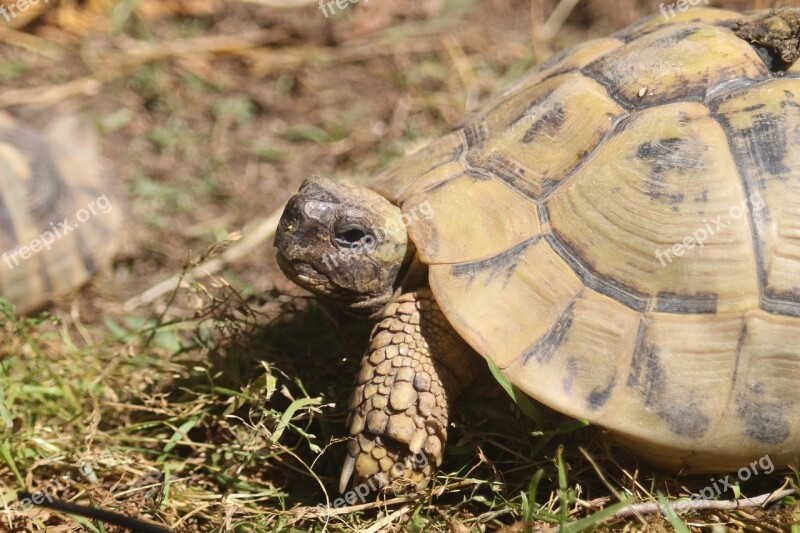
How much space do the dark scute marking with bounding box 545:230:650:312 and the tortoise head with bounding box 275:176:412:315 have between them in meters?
0.53

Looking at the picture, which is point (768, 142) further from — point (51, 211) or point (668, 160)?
point (51, 211)

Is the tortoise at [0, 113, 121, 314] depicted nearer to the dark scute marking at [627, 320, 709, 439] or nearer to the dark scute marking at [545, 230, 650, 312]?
the dark scute marking at [545, 230, 650, 312]

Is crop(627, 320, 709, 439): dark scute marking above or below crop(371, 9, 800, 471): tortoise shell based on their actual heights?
below

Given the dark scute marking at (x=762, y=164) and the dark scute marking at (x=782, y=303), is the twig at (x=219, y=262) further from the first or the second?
the dark scute marking at (x=782, y=303)

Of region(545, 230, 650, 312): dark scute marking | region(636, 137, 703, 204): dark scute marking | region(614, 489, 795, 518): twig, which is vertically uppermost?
region(636, 137, 703, 204): dark scute marking

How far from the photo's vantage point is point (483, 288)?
2242 millimetres

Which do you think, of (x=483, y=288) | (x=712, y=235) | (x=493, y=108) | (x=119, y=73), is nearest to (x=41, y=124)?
(x=119, y=73)

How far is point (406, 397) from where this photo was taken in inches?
89.1

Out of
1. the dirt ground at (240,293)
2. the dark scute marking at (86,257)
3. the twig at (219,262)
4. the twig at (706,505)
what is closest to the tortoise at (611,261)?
the twig at (706,505)

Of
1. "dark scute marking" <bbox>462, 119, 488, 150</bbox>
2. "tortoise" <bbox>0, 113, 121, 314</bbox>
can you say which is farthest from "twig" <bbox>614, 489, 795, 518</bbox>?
"tortoise" <bbox>0, 113, 121, 314</bbox>

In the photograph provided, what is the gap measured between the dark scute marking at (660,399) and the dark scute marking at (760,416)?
0.12 metres

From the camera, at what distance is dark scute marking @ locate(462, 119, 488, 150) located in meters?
2.62

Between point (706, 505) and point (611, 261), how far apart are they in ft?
2.65

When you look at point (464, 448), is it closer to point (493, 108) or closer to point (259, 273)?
point (493, 108)
